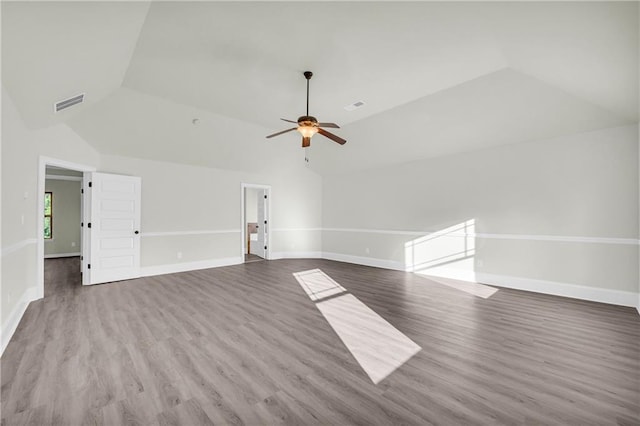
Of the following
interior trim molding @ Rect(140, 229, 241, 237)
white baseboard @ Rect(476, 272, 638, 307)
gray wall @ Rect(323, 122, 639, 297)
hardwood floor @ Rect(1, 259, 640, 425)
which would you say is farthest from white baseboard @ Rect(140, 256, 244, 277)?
white baseboard @ Rect(476, 272, 638, 307)

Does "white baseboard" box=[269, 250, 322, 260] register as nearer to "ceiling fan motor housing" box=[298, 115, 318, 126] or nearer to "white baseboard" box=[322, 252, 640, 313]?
"white baseboard" box=[322, 252, 640, 313]

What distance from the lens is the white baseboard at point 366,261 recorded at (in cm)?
682

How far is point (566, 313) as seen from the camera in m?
3.72

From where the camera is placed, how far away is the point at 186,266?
21.1ft

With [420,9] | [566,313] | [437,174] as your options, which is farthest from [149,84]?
[566,313]

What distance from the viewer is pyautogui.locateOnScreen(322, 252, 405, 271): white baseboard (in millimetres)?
6824

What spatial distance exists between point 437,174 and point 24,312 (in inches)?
281

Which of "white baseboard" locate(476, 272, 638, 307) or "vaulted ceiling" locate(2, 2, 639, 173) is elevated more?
"vaulted ceiling" locate(2, 2, 639, 173)

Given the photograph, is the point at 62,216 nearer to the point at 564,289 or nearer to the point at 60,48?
the point at 60,48

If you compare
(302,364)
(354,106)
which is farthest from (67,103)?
(302,364)

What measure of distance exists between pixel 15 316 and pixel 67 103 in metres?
2.64

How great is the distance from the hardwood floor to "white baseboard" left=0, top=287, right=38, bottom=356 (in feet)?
0.27

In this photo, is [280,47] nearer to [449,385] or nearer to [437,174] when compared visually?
[449,385]

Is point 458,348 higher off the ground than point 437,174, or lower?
lower
